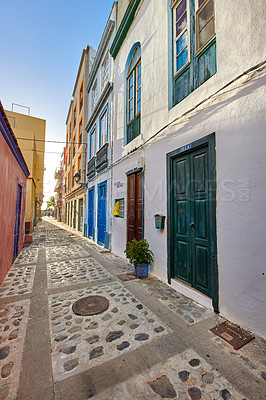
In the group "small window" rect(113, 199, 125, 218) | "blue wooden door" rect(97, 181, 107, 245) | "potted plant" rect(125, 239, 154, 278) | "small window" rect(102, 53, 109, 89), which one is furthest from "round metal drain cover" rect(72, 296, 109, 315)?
"small window" rect(102, 53, 109, 89)

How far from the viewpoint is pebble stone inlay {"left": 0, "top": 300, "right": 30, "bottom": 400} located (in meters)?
1.69

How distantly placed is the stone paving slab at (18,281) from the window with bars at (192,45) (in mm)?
5298

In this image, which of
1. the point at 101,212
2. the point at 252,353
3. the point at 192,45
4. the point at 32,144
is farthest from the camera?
the point at 32,144

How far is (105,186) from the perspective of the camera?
28.4 ft

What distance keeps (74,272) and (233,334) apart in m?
3.85

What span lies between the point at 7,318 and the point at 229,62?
5.22 m

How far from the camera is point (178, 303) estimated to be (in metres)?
3.24

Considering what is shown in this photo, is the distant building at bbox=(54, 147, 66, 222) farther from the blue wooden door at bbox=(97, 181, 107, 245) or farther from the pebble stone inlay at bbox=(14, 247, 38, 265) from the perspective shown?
the pebble stone inlay at bbox=(14, 247, 38, 265)

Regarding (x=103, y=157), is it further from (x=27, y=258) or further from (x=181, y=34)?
(x=181, y=34)

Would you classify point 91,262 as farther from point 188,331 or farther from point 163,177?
point 188,331

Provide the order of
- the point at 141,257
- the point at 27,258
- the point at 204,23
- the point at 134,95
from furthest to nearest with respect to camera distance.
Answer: the point at 27,258 → the point at 134,95 → the point at 141,257 → the point at 204,23

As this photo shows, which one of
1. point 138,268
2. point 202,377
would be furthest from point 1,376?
Result: point 138,268

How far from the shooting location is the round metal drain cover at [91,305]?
295 centimetres

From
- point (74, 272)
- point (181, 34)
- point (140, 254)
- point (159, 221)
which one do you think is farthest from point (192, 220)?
Answer: point (181, 34)
